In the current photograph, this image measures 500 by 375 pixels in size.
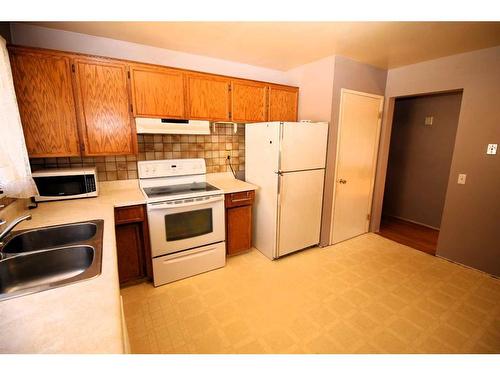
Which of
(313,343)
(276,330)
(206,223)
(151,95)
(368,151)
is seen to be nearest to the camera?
(313,343)

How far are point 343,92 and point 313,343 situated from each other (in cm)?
253

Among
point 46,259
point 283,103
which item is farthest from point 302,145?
point 46,259

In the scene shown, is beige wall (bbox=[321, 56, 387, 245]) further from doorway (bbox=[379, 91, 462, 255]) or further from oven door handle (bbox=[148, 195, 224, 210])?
oven door handle (bbox=[148, 195, 224, 210])

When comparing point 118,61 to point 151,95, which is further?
point 151,95

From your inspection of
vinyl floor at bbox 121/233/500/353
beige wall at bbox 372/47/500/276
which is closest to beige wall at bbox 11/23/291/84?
beige wall at bbox 372/47/500/276

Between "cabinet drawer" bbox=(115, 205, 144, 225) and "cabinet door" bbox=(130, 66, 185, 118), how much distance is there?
89cm

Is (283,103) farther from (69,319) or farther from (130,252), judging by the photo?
(69,319)

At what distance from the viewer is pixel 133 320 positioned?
1809 millimetres

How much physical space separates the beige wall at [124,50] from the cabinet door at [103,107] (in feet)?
1.23

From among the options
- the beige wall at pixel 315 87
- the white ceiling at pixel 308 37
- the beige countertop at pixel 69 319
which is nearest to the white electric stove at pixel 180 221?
the beige countertop at pixel 69 319

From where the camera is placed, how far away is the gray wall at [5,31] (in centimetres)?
172

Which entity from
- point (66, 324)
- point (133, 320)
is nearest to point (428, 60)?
point (66, 324)

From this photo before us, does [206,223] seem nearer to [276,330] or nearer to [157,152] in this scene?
[157,152]

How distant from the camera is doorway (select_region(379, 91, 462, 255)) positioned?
3375 mm
